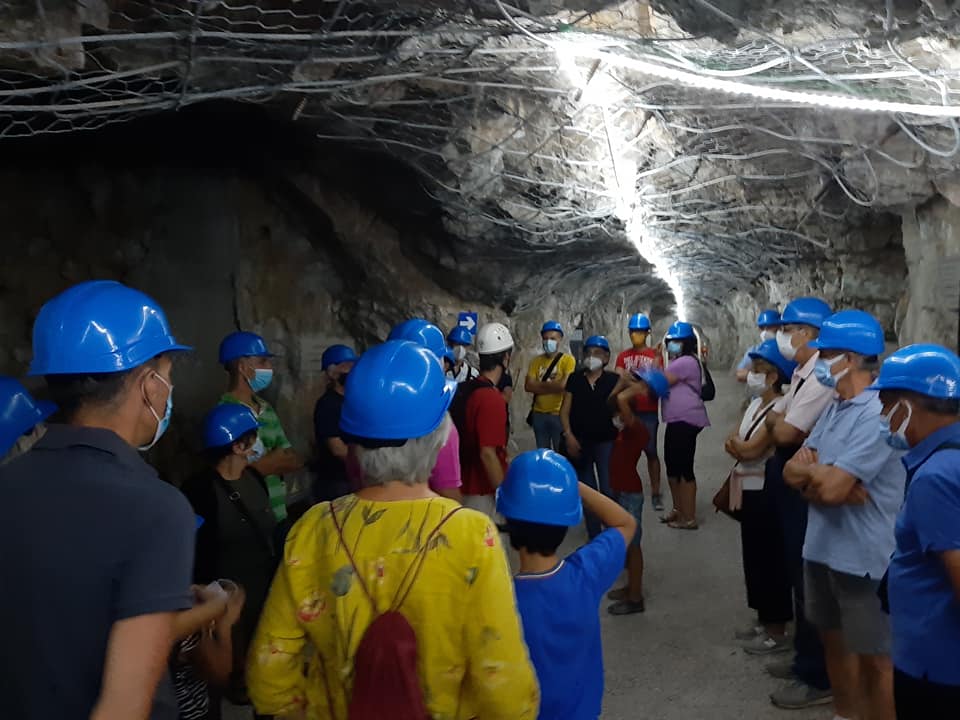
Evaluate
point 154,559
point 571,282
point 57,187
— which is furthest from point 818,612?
point 571,282

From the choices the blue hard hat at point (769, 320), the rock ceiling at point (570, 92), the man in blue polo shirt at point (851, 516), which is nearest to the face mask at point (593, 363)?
the blue hard hat at point (769, 320)

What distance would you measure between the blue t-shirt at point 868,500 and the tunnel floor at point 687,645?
3.34 feet

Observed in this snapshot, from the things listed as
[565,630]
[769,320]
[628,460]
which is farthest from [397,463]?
[769,320]

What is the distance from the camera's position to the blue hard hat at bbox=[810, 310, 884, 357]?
115 inches

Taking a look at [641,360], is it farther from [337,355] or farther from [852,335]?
[852,335]

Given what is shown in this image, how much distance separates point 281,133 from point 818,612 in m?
5.43

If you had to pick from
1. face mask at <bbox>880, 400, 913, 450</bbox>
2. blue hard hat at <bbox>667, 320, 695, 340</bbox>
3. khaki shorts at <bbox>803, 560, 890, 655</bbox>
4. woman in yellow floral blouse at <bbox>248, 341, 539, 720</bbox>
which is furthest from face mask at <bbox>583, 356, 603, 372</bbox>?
woman in yellow floral blouse at <bbox>248, 341, 539, 720</bbox>

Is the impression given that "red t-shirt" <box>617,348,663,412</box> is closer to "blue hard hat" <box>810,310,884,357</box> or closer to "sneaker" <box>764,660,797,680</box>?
"sneaker" <box>764,660,797,680</box>

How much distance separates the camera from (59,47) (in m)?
3.18

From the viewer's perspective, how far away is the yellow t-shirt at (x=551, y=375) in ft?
21.8

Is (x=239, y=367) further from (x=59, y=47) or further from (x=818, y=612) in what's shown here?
(x=818, y=612)

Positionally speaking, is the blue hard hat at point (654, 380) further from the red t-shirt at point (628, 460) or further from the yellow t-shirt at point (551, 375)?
the yellow t-shirt at point (551, 375)

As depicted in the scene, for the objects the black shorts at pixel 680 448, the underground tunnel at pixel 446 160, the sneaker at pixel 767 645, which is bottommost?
the sneaker at pixel 767 645

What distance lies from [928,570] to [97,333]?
2.17m
